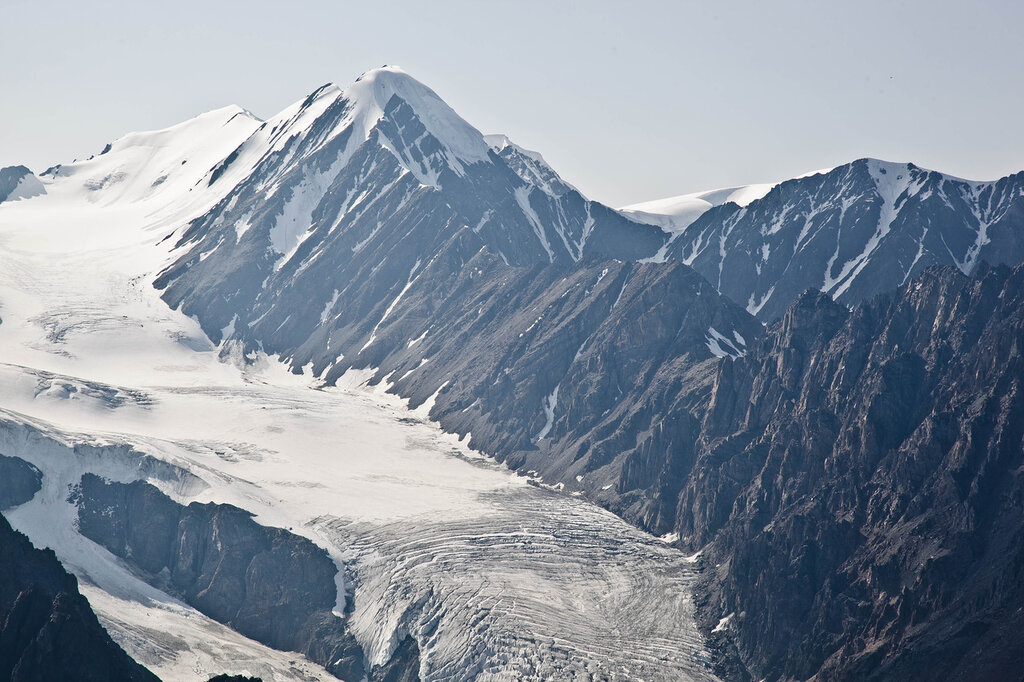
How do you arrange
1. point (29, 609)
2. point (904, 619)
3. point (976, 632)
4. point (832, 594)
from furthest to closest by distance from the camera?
point (832, 594) < point (904, 619) < point (976, 632) < point (29, 609)

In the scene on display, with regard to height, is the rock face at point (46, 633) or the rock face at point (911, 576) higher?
the rock face at point (911, 576)

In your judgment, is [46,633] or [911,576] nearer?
[46,633]

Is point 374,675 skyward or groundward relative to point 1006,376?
groundward

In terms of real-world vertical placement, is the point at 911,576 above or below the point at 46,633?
above

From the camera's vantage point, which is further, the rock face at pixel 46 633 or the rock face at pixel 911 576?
the rock face at pixel 911 576

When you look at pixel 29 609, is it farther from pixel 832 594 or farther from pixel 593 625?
pixel 832 594

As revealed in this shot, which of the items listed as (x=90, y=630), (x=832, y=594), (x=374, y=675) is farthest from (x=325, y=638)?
(x=832, y=594)

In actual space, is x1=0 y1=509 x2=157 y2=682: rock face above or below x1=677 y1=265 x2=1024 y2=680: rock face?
below

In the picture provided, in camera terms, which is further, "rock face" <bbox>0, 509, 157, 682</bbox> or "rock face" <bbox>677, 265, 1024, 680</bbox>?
"rock face" <bbox>677, 265, 1024, 680</bbox>
